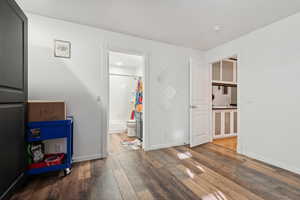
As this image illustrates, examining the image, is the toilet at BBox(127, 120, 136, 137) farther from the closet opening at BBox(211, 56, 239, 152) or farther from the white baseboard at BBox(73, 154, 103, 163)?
the closet opening at BBox(211, 56, 239, 152)

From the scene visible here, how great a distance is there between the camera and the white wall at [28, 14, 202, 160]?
2098 mm

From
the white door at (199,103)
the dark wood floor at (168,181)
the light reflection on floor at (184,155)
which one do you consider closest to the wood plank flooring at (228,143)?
the white door at (199,103)

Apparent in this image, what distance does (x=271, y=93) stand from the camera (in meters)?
2.31

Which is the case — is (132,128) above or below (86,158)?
above

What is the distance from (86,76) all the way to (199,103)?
2.55 meters

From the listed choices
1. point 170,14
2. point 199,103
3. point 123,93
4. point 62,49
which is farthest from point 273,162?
point 123,93

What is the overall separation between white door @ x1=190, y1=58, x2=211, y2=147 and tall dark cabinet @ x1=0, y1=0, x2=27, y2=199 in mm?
2850

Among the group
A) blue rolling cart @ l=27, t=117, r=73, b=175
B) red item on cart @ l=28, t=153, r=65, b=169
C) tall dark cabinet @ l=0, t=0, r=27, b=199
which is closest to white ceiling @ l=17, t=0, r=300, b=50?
tall dark cabinet @ l=0, t=0, r=27, b=199

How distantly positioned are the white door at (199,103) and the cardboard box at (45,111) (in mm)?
2502

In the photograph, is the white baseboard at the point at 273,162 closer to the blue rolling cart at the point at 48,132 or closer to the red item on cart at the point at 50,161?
the blue rolling cart at the point at 48,132

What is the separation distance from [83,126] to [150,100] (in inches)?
54.8

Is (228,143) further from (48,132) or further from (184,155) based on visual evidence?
(48,132)

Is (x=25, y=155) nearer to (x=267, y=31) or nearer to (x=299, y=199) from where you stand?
(x=299, y=199)

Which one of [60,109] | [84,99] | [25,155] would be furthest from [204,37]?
[25,155]
